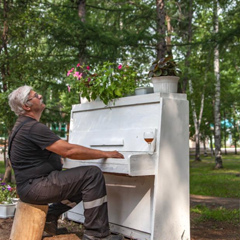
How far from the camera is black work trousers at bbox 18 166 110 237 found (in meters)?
3.54

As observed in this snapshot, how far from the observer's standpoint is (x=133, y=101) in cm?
443

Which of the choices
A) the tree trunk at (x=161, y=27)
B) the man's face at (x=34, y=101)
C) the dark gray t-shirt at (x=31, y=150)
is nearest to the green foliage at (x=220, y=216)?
the dark gray t-shirt at (x=31, y=150)

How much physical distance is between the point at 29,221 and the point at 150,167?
1288mm

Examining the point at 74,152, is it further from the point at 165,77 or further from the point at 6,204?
the point at 6,204

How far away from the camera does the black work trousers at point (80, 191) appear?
3537 millimetres

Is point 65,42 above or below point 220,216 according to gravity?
above

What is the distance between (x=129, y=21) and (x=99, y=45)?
3254 mm

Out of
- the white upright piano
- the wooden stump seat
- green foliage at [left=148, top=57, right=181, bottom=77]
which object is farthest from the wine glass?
the wooden stump seat

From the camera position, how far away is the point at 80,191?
362 cm

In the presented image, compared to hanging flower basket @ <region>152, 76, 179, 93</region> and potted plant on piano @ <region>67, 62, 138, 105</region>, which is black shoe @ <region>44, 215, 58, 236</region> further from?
hanging flower basket @ <region>152, 76, 179, 93</region>

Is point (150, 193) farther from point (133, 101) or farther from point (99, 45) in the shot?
point (99, 45)

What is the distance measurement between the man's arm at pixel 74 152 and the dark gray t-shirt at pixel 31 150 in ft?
0.20

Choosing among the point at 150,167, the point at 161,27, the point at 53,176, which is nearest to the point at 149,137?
the point at 150,167

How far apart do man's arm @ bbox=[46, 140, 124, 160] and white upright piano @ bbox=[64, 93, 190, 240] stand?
91mm
